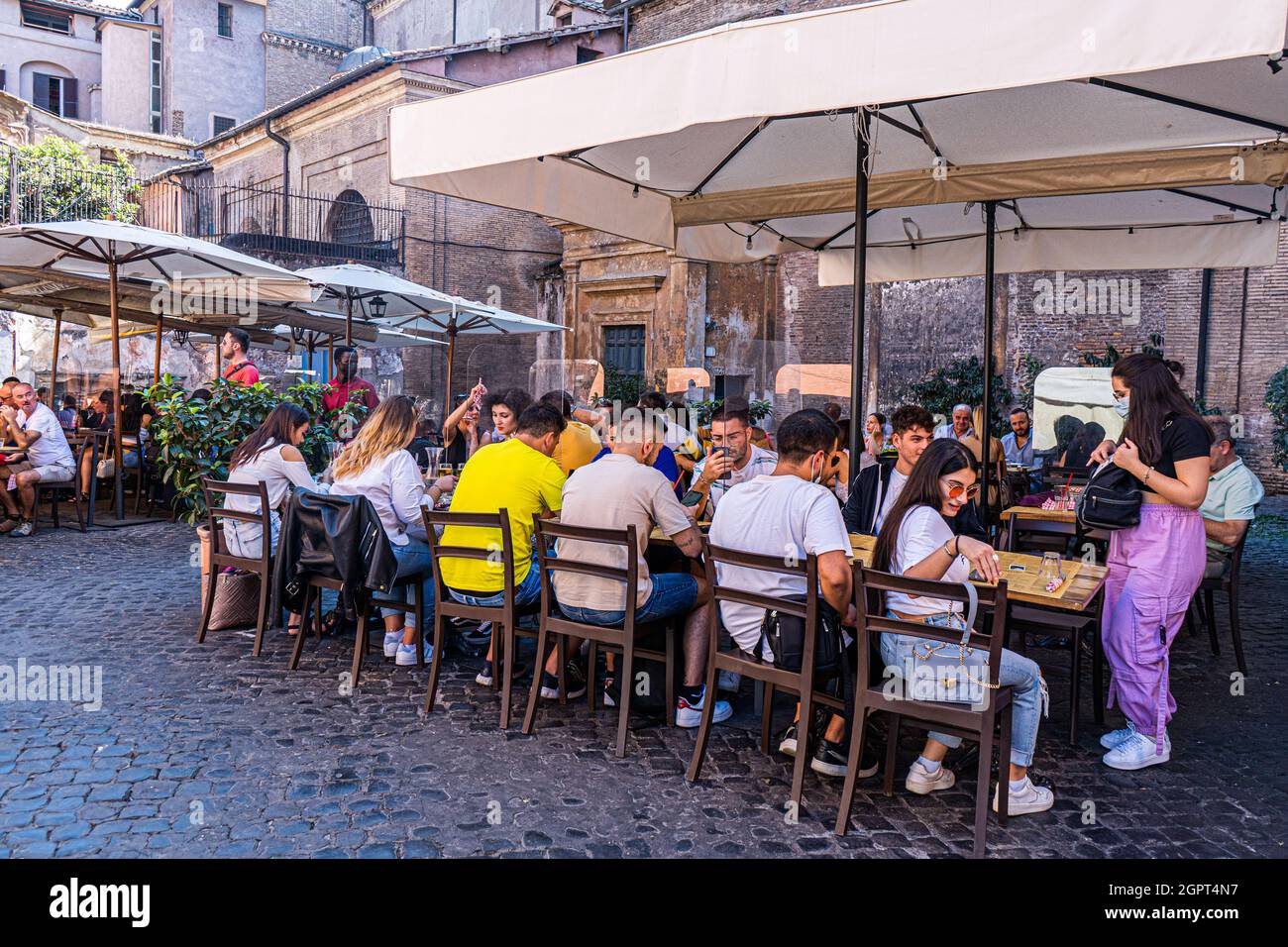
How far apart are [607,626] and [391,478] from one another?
1808 mm

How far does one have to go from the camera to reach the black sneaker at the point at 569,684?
191 inches

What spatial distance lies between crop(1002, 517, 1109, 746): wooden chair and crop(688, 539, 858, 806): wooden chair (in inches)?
26.8

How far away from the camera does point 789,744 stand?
4.11 meters

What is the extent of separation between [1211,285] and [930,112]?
43.6ft

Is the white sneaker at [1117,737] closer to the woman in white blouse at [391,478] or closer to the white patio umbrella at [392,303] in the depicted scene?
the woman in white blouse at [391,478]

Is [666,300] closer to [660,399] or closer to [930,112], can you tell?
[660,399]

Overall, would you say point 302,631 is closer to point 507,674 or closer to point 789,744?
point 507,674

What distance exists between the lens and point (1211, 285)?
51.3 ft

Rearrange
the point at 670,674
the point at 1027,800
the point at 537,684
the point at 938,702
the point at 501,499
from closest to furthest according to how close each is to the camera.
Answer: the point at 938,702 < the point at 1027,800 < the point at 537,684 < the point at 670,674 < the point at 501,499

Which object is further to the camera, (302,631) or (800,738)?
(302,631)

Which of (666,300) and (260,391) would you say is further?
(666,300)

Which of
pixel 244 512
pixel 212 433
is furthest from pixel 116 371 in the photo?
pixel 244 512

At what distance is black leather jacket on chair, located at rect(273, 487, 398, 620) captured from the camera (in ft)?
15.8
